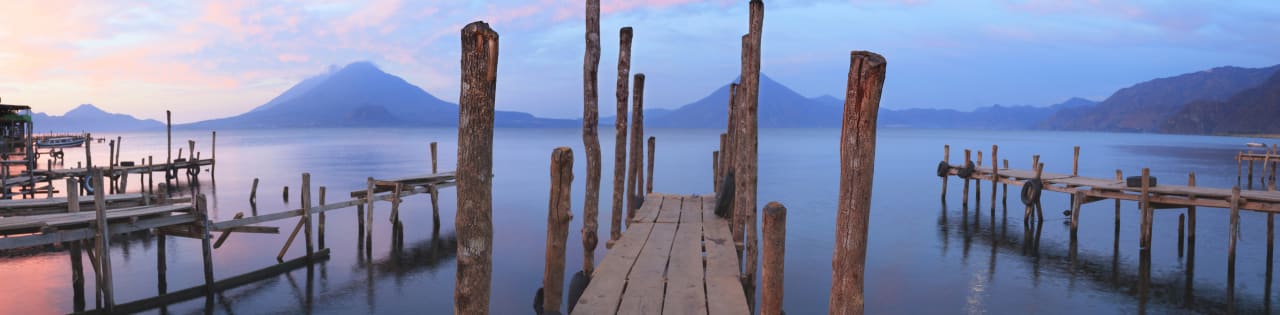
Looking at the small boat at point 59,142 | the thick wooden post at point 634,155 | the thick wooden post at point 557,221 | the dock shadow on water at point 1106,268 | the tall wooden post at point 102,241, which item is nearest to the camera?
the thick wooden post at point 557,221

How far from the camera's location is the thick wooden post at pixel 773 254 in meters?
6.13

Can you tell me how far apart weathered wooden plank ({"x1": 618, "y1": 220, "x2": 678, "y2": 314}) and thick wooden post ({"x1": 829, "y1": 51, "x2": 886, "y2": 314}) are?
97.1 inches

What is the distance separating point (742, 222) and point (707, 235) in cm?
70

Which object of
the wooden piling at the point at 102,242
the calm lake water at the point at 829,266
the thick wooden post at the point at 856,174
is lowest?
the calm lake water at the point at 829,266

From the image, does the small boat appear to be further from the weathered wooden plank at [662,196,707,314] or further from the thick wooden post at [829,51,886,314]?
the thick wooden post at [829,51,886,314]

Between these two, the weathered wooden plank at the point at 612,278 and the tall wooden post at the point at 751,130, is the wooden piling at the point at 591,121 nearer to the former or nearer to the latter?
the weathered wooden plank at the point at 612,278

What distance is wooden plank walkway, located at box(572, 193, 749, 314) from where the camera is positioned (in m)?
7.25

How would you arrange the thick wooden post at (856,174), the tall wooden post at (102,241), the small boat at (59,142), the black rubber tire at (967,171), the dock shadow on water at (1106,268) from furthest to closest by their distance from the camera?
1. the small boat at (59,142)
2. the black rubber tire at (967,171)
3. the dock shadow on water at (1106,268)
4. the tall wooden post at (102,241)
5. the thick wooden post at (856,174)

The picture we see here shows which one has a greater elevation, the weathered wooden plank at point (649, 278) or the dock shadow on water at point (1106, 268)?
the weathered wooden plank at point (649, 278)

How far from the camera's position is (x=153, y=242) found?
1964 centimetres

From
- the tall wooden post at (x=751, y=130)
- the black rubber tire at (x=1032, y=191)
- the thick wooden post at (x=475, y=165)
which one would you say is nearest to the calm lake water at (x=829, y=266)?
the black rubber tire at (x=1032, y=191)

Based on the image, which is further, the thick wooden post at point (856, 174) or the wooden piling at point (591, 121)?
the wooden piling at point (591, 121)

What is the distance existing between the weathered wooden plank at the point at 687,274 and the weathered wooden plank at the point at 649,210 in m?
0.74

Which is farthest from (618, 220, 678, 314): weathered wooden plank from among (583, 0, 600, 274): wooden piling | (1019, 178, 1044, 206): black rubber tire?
(1019, 178, 1044, 206): black rubber tire
